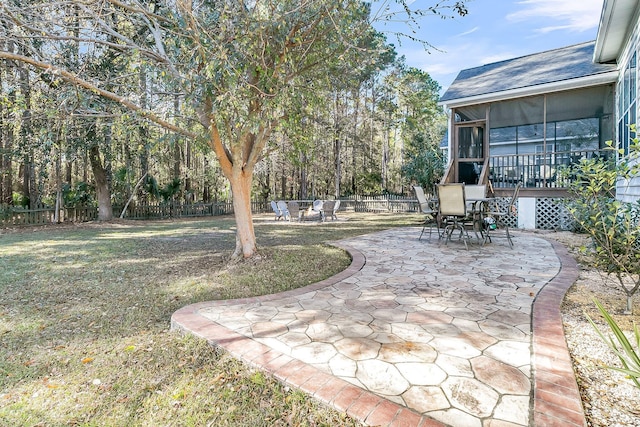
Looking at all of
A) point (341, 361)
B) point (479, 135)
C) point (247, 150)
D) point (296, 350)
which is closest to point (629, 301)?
point (341, 361)

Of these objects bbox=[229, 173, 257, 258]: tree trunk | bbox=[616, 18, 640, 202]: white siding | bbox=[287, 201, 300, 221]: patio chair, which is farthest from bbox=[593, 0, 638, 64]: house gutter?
bbox=[287, 201, 300, 221]: patio chair

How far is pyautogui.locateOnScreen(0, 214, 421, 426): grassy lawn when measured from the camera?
6.53 feet

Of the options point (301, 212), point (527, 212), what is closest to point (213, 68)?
point (527, 212)

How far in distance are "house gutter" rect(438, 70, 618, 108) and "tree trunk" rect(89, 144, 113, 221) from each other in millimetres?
13540

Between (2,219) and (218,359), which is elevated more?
(2,219)

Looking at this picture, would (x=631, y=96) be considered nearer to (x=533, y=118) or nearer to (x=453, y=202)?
(x=453, y=202)

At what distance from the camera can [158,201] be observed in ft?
56.0

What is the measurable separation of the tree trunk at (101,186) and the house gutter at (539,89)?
13.5m

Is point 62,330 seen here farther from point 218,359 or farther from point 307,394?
point 307,394

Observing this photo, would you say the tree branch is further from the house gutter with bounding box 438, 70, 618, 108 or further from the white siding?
the house gutter with bounding box 438, 70, 618, 108

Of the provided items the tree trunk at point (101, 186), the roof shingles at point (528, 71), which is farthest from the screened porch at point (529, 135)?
the tree trunk at point (101, 186)

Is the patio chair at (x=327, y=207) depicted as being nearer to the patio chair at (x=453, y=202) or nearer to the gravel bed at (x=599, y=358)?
the patio chair at (x=453, y=202)

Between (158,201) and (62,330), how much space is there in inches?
595

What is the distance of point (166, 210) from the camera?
1684cm
